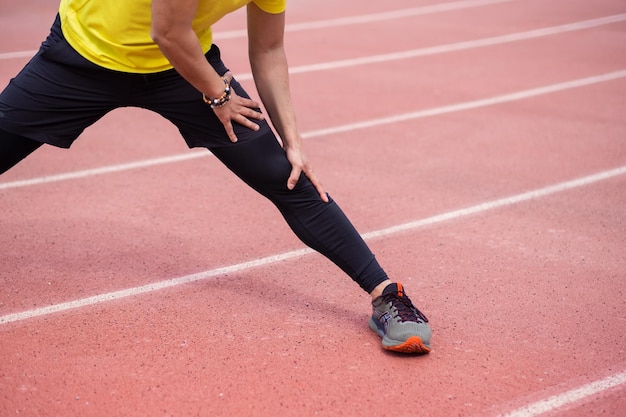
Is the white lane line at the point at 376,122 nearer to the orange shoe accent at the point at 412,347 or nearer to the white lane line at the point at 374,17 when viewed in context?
the orange shoe accent at the point at 412,347

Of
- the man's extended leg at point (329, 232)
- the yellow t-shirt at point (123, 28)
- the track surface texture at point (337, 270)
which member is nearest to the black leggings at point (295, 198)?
the man's extended leg at point (329, 232)

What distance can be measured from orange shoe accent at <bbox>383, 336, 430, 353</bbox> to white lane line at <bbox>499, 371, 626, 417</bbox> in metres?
0.50

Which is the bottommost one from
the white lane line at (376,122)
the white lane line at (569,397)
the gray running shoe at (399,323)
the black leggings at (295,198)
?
the white lane line at (376,122)

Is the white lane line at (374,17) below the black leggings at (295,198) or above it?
below

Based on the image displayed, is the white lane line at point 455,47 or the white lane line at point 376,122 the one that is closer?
the white lane line at point 376,122

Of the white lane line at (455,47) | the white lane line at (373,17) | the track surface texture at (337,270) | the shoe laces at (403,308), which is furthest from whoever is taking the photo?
the white lane line at (373,17)

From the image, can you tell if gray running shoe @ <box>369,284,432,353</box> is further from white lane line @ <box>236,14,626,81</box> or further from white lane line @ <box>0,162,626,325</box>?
white lane line @ <box>236,14,626,81</box>

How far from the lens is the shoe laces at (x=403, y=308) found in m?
3.72

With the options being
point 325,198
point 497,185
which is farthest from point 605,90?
point 325,198

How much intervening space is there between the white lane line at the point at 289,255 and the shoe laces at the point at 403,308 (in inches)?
44.6

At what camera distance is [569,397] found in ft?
11.2

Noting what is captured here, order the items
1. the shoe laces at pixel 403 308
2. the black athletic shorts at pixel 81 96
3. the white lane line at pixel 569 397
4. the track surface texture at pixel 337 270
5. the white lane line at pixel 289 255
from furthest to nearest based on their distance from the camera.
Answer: the white lane line at pixel 289 255 → the shoe laces at pixel 403 308 → the black athletic shorts at pixel 81 96 → the track surface texture at pixel 337 270 → the white lane line at pixel 569 397

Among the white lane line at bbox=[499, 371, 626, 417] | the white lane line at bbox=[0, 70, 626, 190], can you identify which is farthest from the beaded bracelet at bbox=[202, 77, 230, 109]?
the white lane line at bbox=[0, 70, 626, 190]

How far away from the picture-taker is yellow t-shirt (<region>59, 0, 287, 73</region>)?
336 centimetres
